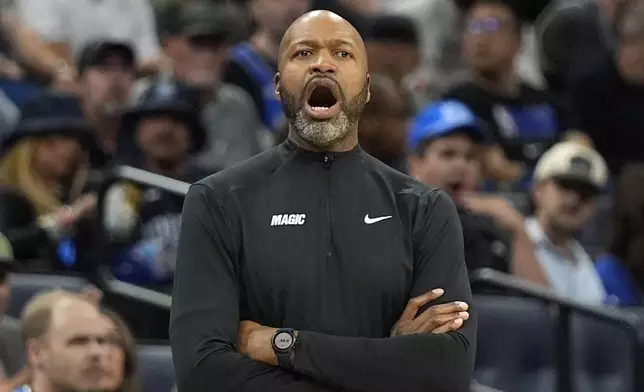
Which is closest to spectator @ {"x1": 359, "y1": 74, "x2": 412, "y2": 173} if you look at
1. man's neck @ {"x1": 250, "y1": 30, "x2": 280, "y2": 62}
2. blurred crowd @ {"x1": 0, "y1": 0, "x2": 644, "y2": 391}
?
blurred crowd @ {"x1": 0, "y1": 0, "x2": 644, "y2": 391}

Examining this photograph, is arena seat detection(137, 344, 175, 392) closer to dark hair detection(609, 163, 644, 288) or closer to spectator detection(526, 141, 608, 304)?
spectator detection(526, 141, 608, 304)

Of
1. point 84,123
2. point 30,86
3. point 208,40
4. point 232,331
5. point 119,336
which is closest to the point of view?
point 232,331

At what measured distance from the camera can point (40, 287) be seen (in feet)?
22.1

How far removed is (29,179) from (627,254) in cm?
312

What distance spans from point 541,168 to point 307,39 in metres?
4.02

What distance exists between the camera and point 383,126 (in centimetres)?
665

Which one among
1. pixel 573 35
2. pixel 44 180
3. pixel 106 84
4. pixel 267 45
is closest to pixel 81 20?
pixel 106 84

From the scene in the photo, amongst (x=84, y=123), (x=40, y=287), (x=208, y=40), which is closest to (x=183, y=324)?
(x=40, y=287)

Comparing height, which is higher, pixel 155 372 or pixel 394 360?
pixel 394 360

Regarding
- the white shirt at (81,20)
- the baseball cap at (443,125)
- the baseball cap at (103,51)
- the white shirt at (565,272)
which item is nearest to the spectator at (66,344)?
the baseball cap at (443,125)

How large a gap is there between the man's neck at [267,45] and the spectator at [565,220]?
2.20m

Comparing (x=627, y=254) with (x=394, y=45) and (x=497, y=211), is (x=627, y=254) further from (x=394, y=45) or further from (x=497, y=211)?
(x=394, y=45)

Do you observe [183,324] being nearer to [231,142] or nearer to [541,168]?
[541,168]

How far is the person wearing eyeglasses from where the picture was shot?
8.23 m
